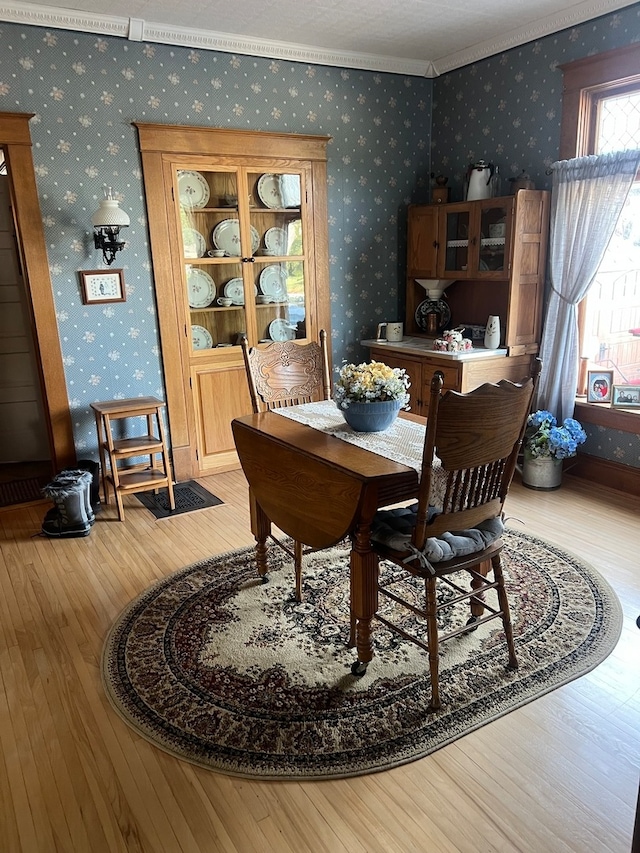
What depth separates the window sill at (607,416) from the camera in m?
3.67

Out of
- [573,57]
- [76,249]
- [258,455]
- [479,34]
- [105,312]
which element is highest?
[479,34]

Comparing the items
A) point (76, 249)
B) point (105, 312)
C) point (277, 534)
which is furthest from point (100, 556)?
point (76, 249)

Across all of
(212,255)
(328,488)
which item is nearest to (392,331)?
(212,255)

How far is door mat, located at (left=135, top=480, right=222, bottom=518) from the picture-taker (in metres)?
3.69

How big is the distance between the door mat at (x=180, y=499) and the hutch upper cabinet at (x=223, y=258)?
181 millimetres

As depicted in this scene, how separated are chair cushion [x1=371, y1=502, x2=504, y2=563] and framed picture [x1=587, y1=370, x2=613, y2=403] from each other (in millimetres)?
2016

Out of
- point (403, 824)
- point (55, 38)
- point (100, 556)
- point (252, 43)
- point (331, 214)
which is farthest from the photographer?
point (331, 214)

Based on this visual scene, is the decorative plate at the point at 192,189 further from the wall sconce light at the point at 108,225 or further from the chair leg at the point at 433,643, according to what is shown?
the chair leg at the point at 433,643

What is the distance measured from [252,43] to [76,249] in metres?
1.67

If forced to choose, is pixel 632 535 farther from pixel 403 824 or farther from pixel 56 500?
pixel 56 500

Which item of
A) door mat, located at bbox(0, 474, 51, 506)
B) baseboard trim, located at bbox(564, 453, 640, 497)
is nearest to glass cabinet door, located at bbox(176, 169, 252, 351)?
door mat, located at bbox(0, 474, 51, 506)

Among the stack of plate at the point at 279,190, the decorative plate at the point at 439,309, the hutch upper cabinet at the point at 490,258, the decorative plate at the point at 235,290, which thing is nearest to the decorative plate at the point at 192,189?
the stack of plate at the point at 279,190

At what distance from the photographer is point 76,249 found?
11.8 ft

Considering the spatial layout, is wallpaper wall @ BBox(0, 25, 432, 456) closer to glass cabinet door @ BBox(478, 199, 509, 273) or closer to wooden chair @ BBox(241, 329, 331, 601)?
glass cabinet door @ BBox(478, 199, 509, 273)
